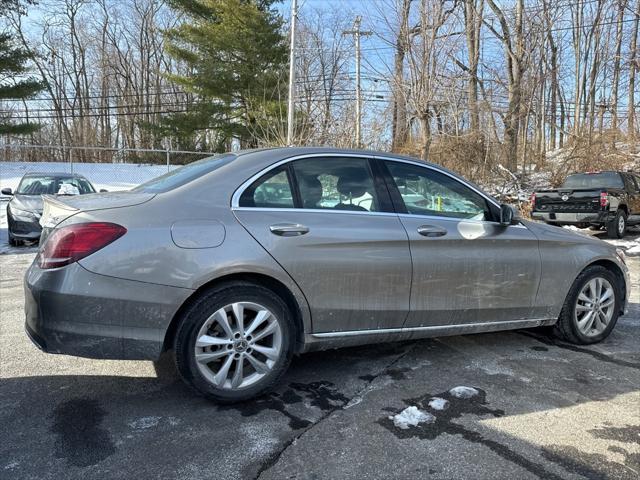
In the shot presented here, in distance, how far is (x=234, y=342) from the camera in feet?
10.1

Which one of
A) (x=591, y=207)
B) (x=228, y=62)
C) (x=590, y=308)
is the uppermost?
(x=228, y=62)

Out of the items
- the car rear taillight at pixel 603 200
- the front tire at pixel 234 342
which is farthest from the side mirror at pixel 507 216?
the car rear taillight at pixel 603 200

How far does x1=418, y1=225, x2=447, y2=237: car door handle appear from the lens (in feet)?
11.7

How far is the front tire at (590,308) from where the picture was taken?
4.32 m

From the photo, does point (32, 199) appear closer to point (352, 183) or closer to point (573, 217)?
point (352, 183)

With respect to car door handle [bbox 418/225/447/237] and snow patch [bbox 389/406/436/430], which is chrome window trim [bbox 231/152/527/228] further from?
snow patch [bbox 389/406/436/430]

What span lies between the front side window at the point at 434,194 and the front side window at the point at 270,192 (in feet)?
2.78

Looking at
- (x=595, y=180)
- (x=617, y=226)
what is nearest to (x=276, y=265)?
(x=617, y=226)

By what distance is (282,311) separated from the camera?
3.18 meters

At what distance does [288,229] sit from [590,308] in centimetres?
293

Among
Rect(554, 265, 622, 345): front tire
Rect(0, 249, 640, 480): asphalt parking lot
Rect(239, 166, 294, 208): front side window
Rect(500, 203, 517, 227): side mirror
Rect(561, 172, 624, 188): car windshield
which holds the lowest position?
Rect(0, 249, 640, 480): asphalt parking lot

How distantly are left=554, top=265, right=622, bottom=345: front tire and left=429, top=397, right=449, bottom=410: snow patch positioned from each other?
5.61 ft

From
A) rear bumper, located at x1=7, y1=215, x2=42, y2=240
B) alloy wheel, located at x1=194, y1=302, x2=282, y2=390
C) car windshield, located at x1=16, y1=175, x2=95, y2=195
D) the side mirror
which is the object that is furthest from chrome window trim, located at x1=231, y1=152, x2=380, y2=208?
car windshield, located at x1=16, y1=175, x2=95, y2=195

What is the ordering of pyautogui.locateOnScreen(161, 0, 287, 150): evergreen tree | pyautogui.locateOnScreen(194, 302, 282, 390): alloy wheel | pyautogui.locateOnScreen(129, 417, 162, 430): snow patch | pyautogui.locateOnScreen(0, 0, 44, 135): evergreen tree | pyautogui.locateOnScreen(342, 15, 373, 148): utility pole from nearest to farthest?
pyautogui.locateOnScreen(129, 417, 162, 430): snow patch < pyautogui.locateOnScreen(194, 302, 282, 390): alloy wheel < pyautogui.locateOnScreen(342, 15, 373, 148): utility pole < pyautogui.locateOnScreen(0, 0, 44, 135): evergreen tree < pyautogui.locateOnScreen(161, 0, 287, 150): evergreen tree
